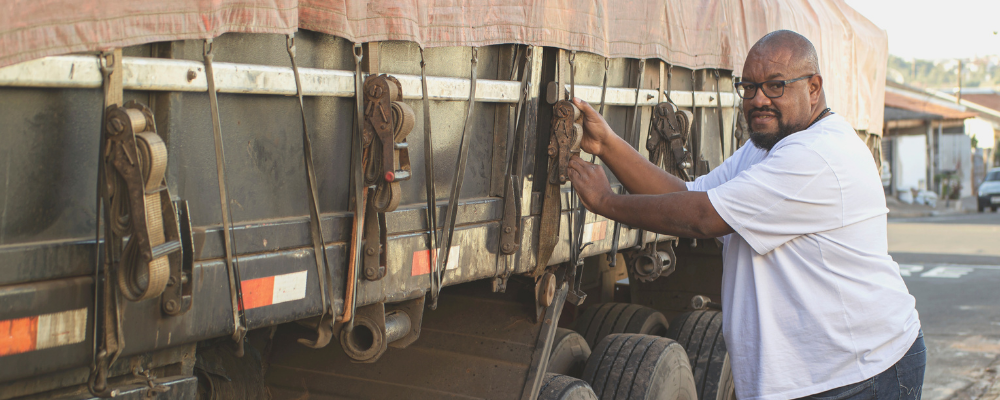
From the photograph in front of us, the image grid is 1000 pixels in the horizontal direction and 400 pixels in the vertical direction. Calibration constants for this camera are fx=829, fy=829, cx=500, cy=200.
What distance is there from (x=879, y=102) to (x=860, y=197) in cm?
477

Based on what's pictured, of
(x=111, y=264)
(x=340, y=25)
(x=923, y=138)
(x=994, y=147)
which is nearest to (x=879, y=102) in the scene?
(x=340, y=25)

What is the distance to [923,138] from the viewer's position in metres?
36.8

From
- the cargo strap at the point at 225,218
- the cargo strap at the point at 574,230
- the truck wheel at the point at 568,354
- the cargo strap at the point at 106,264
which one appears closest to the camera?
the cargo strap at the point at 106,264

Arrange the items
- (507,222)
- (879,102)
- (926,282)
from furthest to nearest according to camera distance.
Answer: (926,282) < (879,102) < (507,222)

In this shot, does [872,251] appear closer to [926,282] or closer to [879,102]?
[879,102]

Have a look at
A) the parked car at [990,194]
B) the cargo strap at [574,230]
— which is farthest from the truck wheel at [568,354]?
the parked car at [990,194]

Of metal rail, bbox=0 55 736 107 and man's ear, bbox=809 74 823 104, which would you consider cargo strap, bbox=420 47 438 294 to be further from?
man's ear, bbox=809 74 823 104

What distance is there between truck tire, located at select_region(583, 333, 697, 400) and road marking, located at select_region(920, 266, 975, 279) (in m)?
9.69

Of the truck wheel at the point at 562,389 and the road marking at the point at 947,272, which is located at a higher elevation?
the truck wheel at the point at 562,389

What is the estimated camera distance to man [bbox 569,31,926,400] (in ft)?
7.79

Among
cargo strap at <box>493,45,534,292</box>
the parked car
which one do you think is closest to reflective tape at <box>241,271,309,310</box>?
cargo strap at <box>493,45,534,292</box>

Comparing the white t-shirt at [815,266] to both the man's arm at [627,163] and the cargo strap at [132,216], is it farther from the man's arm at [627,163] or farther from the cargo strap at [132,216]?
the cargo strap at [132,216]

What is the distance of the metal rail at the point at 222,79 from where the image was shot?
1.47m

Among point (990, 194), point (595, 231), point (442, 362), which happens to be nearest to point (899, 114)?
point (990, 194)
